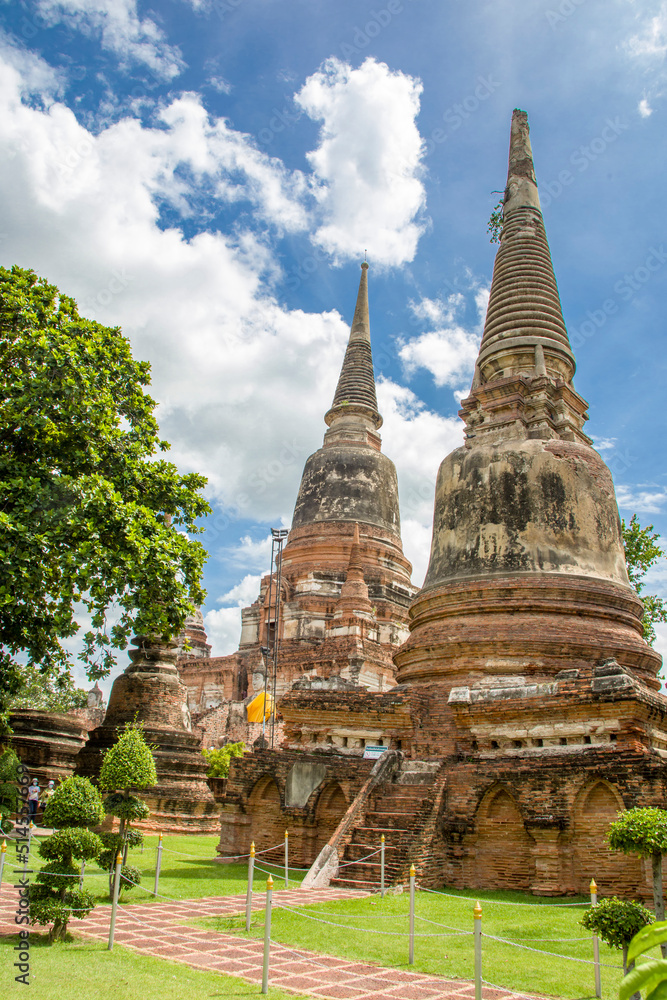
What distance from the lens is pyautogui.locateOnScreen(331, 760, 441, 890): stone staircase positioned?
438 inches

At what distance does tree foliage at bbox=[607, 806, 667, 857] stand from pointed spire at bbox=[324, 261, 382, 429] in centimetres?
3523

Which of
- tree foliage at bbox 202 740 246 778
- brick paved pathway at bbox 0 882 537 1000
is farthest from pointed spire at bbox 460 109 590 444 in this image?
tree foliage at bbox 202 740 246 778

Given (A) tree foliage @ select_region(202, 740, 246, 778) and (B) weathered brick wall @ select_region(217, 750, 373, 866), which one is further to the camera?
(A) tree foliage @ select_region(202, 740, 246, 778)

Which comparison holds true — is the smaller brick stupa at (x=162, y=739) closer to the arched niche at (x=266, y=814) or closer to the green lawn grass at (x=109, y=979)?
the arched niche at (x=266, y=814)

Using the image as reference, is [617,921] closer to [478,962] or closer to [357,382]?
[478,962]

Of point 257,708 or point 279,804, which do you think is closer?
A: point 279,804

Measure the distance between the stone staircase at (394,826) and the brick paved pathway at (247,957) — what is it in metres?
1.24

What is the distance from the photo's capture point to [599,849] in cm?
1069

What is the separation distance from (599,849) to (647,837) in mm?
4883

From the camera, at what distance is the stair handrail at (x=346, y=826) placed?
11.3 m

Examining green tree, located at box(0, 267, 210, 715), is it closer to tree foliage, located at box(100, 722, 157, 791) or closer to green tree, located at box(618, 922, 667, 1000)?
tree foliage, located at box(100, 722, 157, 791)

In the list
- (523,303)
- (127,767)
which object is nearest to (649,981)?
(127,767)

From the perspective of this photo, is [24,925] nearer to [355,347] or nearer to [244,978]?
[244,978]

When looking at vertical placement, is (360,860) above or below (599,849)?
below
